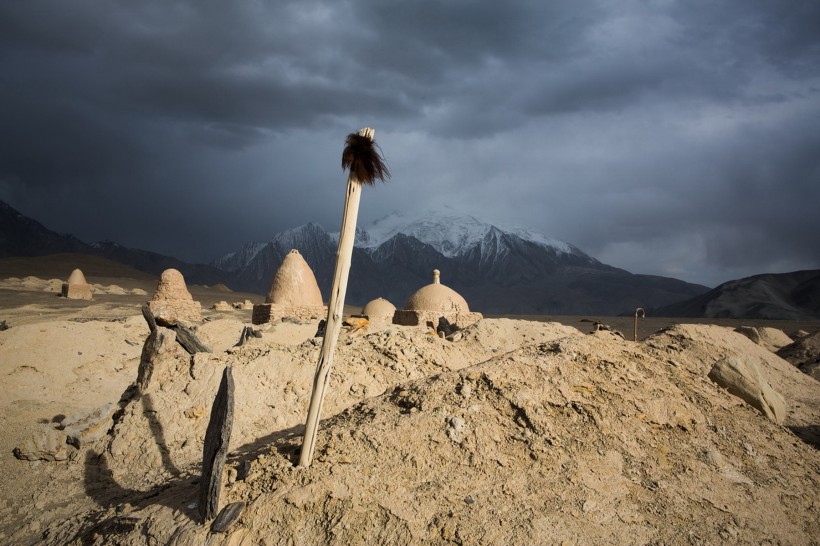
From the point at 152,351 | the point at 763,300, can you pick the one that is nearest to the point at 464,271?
the point at 763,300

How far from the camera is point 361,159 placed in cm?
407

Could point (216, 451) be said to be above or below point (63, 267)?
below

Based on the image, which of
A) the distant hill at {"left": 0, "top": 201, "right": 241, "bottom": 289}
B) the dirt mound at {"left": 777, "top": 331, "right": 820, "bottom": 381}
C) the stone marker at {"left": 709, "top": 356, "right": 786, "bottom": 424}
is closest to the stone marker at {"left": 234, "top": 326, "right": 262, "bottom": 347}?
the stone marker at {"left": 709, "top": 356, "right": 786, "bottom": 424}

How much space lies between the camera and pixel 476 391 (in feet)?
16.1

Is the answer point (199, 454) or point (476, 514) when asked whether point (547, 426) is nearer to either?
point (476, 514)

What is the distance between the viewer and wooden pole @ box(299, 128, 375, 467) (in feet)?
13.1

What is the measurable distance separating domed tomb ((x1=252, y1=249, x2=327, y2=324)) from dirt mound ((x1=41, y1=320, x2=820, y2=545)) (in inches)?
337

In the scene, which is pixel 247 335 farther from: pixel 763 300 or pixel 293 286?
pixel 763 300

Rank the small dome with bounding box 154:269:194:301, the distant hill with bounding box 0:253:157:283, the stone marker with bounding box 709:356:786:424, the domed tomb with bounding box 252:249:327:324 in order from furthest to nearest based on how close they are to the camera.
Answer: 1. the distant hill with bounding box 0:253:157:283
2. the small dome with bounding box 154:269:194:301
3. the domed tomb with bounding box 252:249:327:324
4. the stone marker with bounding box 709:356:786:424

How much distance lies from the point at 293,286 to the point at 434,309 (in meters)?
4.58

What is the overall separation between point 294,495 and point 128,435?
3.31 meters

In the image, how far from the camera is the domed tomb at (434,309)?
1650 centimetres

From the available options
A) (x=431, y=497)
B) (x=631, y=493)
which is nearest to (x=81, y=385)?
(x=431, y=497)

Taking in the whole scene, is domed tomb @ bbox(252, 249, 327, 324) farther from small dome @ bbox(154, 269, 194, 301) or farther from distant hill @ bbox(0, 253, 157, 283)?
distant hill @ bbox(0, 253, 157, 283)
